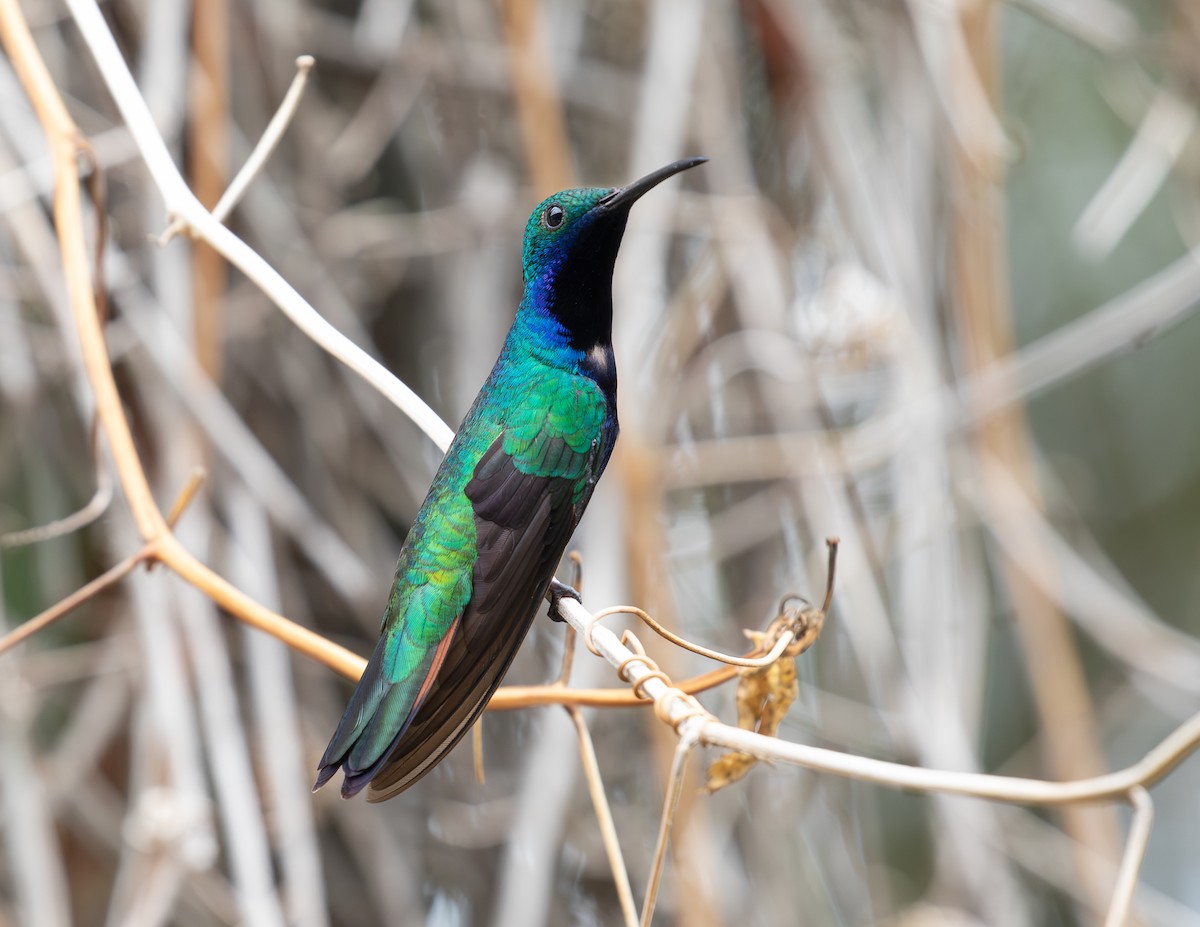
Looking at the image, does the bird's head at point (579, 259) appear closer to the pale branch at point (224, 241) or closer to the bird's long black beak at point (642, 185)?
the bird's long black beak at point (642, 185)

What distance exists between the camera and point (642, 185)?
5.85 feet

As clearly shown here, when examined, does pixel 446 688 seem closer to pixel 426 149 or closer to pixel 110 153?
pixel 110 153

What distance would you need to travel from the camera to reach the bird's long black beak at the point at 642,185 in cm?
168

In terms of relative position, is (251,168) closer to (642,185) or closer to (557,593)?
(642,185)

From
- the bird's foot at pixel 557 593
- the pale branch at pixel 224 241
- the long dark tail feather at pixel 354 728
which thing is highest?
the pale branch at pixel 224 241

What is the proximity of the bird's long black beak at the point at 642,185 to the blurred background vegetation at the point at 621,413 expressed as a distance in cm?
28

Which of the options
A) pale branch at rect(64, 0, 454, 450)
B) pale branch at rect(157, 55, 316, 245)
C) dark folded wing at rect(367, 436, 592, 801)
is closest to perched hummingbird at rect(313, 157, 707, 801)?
dark folded wing at rect(367, 436, 592, 801)

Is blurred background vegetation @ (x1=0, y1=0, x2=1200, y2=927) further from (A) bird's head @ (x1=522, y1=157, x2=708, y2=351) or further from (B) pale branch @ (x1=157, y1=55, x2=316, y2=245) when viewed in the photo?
(B) pale branch @ (x1=157, y1=55, x2=316, y2=245)

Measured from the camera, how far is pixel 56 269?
7.26ft

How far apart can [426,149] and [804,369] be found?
0.99m

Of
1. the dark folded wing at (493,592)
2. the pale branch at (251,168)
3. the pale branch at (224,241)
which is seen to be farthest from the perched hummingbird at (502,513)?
the pale branch at (251,168)

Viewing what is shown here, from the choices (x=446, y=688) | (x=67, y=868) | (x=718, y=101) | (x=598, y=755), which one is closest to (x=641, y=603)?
(x=598, y=755)

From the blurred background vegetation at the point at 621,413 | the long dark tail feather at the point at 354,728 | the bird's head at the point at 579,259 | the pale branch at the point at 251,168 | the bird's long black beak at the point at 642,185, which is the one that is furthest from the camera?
the blurred background vegetation at the point at 621,413

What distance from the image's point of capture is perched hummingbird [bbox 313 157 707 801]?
137 cm
